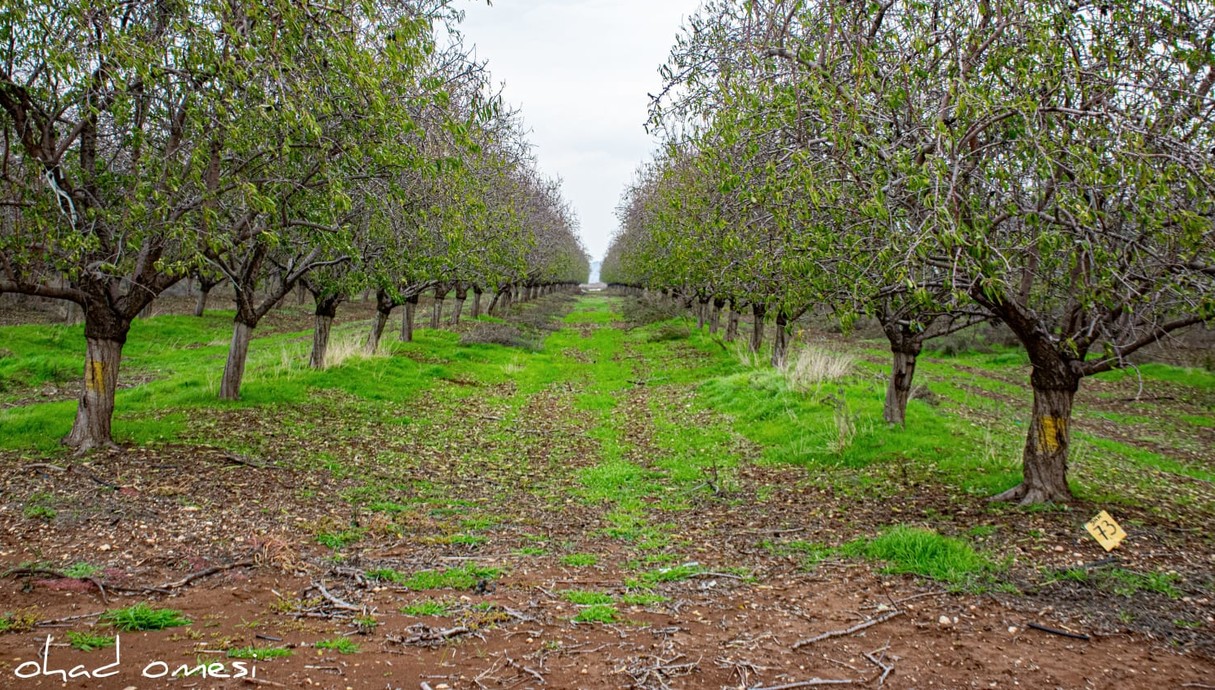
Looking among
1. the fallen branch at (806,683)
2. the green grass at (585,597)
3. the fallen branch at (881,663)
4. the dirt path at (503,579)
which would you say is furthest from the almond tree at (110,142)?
the fallen branch at (881,663)

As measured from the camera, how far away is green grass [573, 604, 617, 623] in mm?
5605

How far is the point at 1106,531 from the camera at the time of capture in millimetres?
6641

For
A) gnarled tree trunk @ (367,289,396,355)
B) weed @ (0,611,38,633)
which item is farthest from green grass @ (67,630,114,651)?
gnarled tree trunk @ (367,289,396,355)

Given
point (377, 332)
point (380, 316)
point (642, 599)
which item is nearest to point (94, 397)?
point (642, 599)

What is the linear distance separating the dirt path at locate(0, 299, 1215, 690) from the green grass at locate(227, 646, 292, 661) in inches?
2.1

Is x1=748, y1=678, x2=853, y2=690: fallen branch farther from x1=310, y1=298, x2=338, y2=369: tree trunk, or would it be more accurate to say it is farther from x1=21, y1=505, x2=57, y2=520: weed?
x1=310, y1=298, x2=338, y2=369: tree trunk

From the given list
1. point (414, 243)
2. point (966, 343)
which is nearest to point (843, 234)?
point (414, 243)

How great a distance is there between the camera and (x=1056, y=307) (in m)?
9.20

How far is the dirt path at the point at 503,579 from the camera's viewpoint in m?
4.70

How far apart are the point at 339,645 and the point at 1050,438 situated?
24.2 feet

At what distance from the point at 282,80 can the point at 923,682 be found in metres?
7.72

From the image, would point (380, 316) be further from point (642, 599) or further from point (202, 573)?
point (642, 599)

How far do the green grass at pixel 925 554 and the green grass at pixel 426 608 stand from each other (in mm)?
3906

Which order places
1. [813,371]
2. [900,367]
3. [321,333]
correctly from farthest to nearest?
[321,333] < [813,371] < [900,367]
